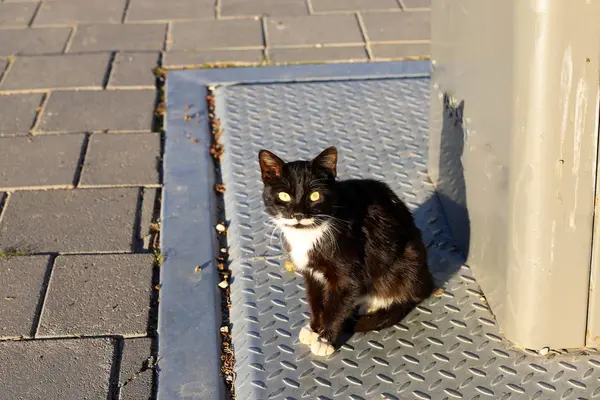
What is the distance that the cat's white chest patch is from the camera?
8.85 ft

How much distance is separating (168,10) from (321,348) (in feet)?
12.9

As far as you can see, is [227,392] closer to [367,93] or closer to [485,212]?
[485,212]

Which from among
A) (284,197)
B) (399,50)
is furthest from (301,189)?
(399,50)

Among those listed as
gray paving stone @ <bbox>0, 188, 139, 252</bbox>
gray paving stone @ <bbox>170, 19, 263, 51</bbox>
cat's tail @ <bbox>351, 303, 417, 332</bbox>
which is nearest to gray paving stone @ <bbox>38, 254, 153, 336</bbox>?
gray paving stone @ <bbox>0, 188, 139, 252</bbox>

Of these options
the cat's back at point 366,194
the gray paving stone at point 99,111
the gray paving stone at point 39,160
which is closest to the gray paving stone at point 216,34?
the gray paving stone at point 99,111

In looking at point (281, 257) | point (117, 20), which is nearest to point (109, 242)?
point (281, 257)

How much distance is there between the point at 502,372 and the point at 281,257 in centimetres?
103

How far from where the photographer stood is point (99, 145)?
4.23 meters

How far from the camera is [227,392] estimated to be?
102 inches

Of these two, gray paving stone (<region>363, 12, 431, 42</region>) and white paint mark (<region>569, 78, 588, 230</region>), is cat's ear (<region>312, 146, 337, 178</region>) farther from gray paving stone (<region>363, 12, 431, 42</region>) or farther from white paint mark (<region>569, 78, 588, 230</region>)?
gray paving stone (<region>363, 12, 431, 42</region>)

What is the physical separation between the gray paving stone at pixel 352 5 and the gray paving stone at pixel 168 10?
0.80m

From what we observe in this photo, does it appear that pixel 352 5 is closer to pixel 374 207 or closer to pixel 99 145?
pixel 99 145

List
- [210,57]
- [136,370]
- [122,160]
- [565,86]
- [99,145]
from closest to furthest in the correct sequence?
[565,86] < [136,370] < [122,160] < [99,145] < [210,57]

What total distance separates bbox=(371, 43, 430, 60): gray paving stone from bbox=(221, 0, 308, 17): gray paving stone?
2.90 feet
